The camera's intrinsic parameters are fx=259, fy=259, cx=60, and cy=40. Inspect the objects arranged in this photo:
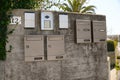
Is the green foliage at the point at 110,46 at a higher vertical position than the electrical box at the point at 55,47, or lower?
lower

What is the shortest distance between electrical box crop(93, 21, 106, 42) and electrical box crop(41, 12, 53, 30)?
1.29 m

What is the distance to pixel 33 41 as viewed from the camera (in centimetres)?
582

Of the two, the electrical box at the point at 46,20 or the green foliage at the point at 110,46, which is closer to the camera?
the electrical box at the point at 46,20

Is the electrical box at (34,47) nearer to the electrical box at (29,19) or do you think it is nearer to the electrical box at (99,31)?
the electrical box at (29,19)

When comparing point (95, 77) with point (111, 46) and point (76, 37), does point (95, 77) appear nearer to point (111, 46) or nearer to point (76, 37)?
point (76, 37)

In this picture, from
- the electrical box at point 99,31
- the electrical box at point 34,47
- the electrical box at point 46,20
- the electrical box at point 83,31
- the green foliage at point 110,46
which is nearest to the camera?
the electrical box at point 34,47

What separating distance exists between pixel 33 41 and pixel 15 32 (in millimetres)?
451

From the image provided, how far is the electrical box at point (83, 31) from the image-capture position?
640 cm

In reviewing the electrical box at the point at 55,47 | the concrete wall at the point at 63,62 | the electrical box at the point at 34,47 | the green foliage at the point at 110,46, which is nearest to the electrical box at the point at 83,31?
the concrete wall at the point at 63,62

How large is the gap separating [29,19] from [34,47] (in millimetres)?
638

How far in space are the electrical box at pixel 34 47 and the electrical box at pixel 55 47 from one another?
0.17m

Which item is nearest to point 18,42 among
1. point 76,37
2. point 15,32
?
point 15,32

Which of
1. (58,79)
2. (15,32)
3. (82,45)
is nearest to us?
(15,32)

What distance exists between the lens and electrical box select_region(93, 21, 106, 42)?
6711 millimetres
